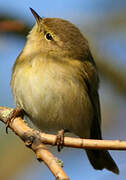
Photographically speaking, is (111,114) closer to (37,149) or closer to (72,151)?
(72,151)

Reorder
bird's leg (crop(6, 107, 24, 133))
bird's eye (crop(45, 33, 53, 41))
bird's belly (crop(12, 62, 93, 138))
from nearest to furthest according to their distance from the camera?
bird's leg (crop(6, 107, 24, 133)) → bird's belly (crop(12, 62, 93, 138)) → bird's eye (crop(45, 33, 53, 41))

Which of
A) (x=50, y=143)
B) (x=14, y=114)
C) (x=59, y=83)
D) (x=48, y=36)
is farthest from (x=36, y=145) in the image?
(x=48, y=36)

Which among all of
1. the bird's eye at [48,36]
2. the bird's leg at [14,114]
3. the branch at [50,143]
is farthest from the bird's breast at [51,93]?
the branch at [50,143]

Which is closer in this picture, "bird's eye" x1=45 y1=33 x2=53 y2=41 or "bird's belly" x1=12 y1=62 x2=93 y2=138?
"bird's belly" x1=12 y1=62 x2=93 y2=138

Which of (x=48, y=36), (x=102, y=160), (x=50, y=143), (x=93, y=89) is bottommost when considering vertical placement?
(x=102, y=160)

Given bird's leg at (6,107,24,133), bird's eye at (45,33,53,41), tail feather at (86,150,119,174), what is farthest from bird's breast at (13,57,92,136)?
tail feather at (86,150,119,174)

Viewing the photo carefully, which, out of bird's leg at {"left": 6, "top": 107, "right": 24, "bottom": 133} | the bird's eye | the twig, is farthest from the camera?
the bird's eye

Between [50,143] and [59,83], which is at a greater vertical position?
[59,83]

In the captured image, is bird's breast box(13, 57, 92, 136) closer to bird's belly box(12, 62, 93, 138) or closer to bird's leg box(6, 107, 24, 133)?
bird's belly box(12, 62, 93, 138)

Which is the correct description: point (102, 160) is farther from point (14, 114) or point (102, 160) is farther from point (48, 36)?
point (48, 36)
